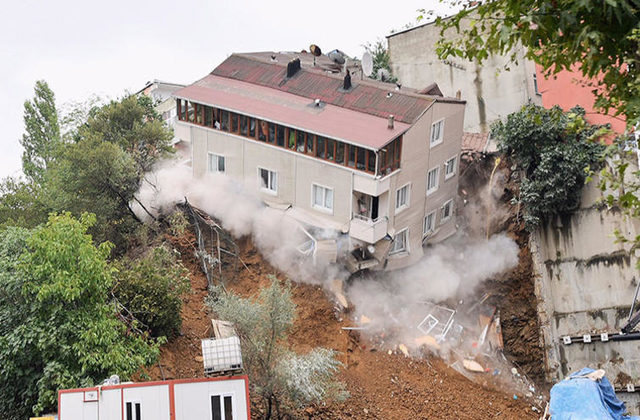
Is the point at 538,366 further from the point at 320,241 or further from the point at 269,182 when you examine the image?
the point at 269,182

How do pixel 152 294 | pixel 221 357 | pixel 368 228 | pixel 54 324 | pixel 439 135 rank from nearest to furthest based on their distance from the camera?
pixel 54 324 < pixel 221 357 < pixel 152 294 < pixel 368 228 < pixel 439 135

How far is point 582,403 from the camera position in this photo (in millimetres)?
20891

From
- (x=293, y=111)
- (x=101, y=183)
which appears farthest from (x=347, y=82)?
(x=101, y=183)

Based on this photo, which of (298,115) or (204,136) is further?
(204,136)

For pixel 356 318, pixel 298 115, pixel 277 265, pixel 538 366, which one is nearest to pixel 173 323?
pixel 277 265

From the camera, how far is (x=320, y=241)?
103 ft

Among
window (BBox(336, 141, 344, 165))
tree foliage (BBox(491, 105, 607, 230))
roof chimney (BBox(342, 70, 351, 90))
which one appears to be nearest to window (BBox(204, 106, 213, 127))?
roof chimney (BBox(342, 70, 351, 90))

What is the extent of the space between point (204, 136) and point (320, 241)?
798 cm

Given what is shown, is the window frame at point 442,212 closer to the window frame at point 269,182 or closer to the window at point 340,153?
the window at point 340,153

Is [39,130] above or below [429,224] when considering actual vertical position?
above

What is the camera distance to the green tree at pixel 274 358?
24312 millimetres

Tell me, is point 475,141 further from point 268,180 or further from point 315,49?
point 268,180

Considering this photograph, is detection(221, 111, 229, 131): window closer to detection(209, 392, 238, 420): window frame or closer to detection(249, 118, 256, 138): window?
detection(249, 118, 256, 138): window

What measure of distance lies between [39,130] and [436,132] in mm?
29785
